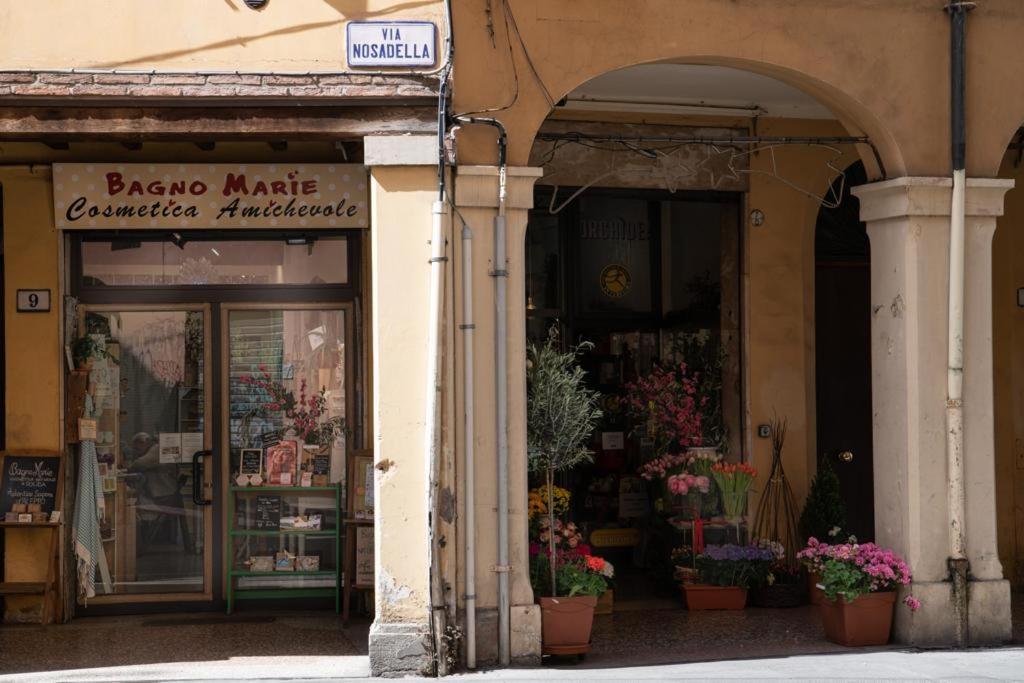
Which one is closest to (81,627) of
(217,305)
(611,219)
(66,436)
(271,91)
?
(66,436)

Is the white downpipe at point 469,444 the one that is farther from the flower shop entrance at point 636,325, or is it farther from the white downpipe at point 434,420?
the flower shop entrance at point 636,325

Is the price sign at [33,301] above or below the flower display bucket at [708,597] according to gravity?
above

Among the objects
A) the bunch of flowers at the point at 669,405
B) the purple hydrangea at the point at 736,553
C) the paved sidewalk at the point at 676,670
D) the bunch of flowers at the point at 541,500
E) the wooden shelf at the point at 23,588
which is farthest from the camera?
the bunch of flowers at the point at 669,405

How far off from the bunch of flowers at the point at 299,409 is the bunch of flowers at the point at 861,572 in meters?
3.97

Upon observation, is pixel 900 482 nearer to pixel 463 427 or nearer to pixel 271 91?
pixel 463 427

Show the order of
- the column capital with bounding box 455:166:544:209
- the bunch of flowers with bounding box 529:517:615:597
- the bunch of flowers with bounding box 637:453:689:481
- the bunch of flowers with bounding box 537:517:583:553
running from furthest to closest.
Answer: the bunch of flowers with bounding box 637:453:689:481
the bunch of flowers with bounding box 537:517:583:553
the bunch of flowers with bounding box 529:517:615:597
the column capital with bounding box 455:166:544:209

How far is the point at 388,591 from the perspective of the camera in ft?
26.2

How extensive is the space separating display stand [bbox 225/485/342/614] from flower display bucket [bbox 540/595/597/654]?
2319mm

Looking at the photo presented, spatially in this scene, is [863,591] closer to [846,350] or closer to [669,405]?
[669,405]

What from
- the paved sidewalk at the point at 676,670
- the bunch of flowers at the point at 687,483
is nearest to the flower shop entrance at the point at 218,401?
the paved sidewalk at the point at 676,670

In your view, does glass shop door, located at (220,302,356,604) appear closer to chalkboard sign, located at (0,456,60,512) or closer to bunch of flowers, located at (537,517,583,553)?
chalkboard sign, located at (0,456,60,512)

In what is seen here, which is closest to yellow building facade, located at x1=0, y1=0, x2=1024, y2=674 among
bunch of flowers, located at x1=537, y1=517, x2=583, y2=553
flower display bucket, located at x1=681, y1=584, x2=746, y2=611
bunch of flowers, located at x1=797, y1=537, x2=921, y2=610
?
bunch of flowers, located at x1=797, y1=537, x2=921, y2=610

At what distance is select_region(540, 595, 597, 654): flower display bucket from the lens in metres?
8.32

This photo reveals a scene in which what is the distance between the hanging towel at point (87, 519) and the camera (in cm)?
988
